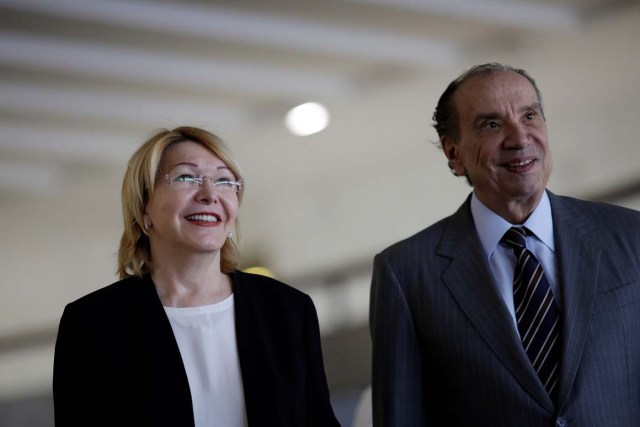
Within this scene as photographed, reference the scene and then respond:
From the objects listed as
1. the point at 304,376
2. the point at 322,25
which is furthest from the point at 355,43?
the point at 304,376

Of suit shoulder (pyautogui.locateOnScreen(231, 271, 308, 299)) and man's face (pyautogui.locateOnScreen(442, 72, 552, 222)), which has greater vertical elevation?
man's face (pyautogui.locateOnScreen(442, 72, 552, 222))

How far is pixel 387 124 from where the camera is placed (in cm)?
334

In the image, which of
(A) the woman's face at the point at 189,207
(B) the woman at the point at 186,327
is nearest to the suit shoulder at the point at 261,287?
(B) the woman at the point at 186,327

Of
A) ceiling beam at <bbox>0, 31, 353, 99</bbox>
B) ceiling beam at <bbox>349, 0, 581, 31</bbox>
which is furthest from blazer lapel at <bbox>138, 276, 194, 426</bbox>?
ceiling beam at <bbox>349, 0, 581, 31</bbox>

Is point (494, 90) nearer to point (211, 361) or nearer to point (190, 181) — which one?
point (190, 181)

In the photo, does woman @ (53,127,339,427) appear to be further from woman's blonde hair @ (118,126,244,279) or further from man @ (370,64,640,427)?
man @ (370,64,640,427)

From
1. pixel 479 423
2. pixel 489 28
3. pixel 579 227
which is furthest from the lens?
pixel 489 28

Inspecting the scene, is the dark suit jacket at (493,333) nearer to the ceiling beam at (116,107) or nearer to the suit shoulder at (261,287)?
the suit shoulder at (261,287)

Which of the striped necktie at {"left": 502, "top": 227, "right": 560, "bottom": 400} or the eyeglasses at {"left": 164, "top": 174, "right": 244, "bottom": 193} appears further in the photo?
the eyeglasses at {"left": 164, "top": 174, "right": 244, "bottom": 193}

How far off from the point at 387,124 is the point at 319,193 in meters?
0.38

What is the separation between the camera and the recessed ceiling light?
3.26 metres

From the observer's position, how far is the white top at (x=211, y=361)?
2.03m

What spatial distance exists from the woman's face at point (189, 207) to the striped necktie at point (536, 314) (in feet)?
2.38

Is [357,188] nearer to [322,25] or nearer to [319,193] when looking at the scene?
[319,193]
